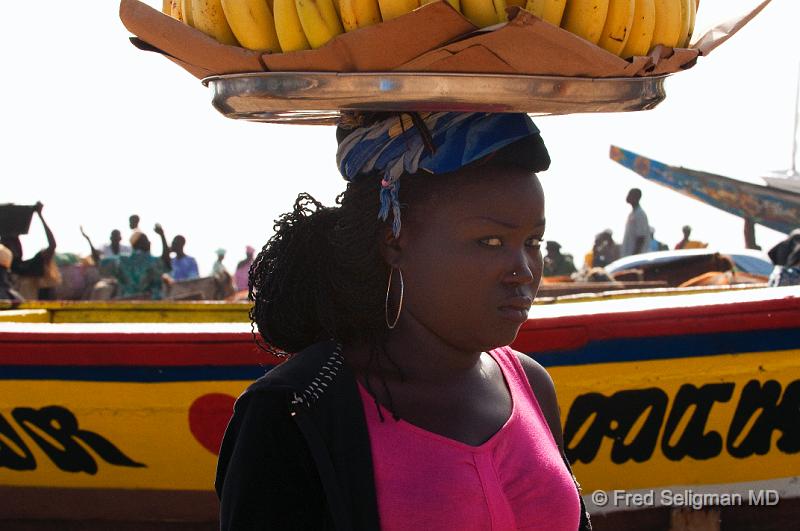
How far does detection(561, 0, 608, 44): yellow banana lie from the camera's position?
→ 1578mm

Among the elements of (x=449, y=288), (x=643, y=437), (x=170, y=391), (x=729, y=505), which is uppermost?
(x=449, y=288)

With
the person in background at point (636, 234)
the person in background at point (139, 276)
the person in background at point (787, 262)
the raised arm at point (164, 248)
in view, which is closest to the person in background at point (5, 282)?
the person in background at point (139, 276)

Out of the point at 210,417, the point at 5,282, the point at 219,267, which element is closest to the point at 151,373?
the point at 210,417

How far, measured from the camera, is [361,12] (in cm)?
153

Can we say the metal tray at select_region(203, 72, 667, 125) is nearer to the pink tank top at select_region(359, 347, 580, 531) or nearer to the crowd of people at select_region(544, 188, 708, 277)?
the pink tank top at select_region(359, 347, 580, 531)

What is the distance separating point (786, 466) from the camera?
4219 millimetres

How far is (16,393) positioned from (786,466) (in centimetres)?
326

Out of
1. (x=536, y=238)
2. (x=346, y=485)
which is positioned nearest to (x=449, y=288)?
(x=536, y=238)

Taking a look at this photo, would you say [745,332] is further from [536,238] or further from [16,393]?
[16,393]

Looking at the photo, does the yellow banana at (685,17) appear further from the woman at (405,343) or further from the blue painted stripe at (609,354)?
the blue painted stripe at (609,354)

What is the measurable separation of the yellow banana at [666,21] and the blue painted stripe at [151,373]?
2.77 metres

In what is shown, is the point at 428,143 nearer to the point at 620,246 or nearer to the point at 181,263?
the point at 181,263

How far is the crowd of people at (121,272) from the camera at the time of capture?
10914 millimetres

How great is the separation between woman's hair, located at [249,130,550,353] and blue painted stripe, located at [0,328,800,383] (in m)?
2.20
